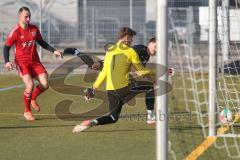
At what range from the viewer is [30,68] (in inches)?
456

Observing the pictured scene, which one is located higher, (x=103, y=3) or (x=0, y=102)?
(x=103, y=3)

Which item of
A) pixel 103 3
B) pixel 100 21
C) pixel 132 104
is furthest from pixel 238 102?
pixel 103 3

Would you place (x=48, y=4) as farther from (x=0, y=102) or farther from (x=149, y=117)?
(x=149, y=117)

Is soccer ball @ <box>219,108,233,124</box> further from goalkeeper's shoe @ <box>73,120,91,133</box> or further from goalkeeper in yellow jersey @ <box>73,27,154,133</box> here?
goalkeeper's shoe @ <box>73,120,91,133</box>

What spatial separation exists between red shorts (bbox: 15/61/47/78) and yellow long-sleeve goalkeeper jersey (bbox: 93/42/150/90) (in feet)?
7.13

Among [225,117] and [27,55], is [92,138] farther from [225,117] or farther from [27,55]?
[27,55]

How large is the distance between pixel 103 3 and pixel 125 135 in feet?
65.4

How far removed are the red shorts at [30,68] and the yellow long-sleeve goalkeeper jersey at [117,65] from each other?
217cm

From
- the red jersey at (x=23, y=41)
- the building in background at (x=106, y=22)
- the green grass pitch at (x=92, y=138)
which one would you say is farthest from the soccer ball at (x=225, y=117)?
the building in background at (x=106, y=22)

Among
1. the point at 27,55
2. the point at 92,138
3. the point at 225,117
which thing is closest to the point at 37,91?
the point at 27,55

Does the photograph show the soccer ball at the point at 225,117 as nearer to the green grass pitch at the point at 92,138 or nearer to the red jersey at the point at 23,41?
the green grass pitch at the point at 92,138

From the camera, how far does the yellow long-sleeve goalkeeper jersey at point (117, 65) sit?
383 inches

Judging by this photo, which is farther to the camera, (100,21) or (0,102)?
(100,21)

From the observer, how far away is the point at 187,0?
24.6 metres
